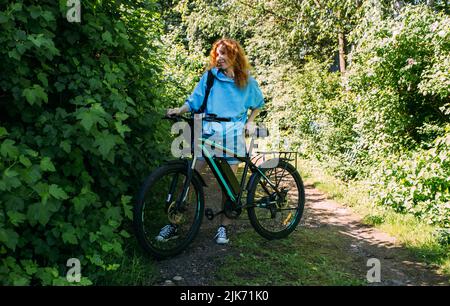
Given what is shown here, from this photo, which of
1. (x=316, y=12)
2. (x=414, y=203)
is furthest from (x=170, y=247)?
(x=316, y=12)

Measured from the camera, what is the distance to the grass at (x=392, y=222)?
399cm

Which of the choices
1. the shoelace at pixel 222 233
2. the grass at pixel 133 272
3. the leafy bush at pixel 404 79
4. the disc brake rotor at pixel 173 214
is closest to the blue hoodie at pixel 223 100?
the disc brake rotor at pixel 173 214

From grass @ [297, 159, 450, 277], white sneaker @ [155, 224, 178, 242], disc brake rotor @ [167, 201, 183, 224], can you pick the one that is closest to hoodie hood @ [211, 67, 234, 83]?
disc brake rotor @ [167, 201, 183, 224]

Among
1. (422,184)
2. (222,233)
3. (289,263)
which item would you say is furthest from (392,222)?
(222,233)

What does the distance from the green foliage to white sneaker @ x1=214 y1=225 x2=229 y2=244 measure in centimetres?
114

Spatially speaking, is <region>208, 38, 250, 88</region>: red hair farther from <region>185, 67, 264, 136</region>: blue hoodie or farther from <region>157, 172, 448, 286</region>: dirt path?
<region>157, 172, 448, 286</region>: dirt path

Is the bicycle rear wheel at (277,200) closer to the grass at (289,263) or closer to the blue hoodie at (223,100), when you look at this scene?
the grass at (289,263)

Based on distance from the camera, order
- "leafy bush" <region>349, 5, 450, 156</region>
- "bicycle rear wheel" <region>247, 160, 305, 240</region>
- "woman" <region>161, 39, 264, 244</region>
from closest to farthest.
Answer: "woman" <region>161, 39, 264, 244</region>, "bicycle rear wheel" <region>247, 160, 305, 240</region>, "leafy bush" <region>349, 5, 450, 156</region>

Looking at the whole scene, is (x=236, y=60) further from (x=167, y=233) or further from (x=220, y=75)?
(x=167, y=233)

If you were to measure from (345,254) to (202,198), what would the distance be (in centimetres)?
152

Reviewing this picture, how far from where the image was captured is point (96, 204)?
2.84 m

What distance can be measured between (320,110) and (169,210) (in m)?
6.25

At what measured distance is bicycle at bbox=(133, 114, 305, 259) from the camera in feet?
11.3

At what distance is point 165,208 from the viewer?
11.6 feet
